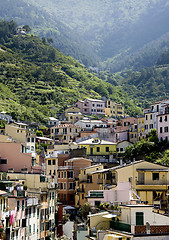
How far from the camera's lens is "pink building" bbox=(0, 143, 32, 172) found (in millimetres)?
66688

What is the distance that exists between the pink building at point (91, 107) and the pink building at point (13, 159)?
112 meters

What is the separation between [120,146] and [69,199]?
2446cm

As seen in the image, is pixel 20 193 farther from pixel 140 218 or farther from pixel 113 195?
pixel 140 218

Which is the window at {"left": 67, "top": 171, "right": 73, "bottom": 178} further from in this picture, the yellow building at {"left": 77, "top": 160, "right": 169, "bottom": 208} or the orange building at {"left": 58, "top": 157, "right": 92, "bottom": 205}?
the yellow building at {"left": 77, "top": 160, "right": 169, "bottom": 208}

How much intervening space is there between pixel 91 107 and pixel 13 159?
117694 millimetres

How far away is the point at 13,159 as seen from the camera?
67000 millimetres

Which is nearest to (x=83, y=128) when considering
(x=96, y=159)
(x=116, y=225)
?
(x=96, y=159)

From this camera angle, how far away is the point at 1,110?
14950 centimetres

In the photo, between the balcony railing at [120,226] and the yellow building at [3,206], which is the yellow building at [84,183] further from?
the balcony railing at [120,226]

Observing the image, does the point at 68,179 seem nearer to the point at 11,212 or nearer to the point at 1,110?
the point at 11,212

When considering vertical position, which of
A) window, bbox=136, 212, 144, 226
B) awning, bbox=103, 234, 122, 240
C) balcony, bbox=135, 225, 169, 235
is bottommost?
awning, bbox=103, 234, 122, 240

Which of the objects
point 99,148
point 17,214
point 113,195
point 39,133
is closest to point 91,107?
point 39,133

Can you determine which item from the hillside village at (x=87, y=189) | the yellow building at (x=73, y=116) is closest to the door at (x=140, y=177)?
the hillside village at (x=87, y=189)

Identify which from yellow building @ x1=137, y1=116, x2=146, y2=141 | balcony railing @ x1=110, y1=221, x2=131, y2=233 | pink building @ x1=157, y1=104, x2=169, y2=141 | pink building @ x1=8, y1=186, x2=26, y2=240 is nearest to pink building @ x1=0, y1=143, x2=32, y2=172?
pink building @ x1=8, y1=186, x2=26, y2=240
